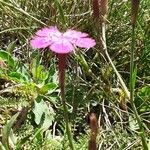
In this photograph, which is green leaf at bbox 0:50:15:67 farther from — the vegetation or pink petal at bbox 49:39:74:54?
pink petal at bbox 49:39:74:54

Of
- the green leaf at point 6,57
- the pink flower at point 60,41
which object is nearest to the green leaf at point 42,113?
the green leaf at point 6,57

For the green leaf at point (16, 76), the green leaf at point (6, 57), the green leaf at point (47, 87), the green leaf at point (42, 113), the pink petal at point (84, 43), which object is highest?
the green leaf at point (6, 57)

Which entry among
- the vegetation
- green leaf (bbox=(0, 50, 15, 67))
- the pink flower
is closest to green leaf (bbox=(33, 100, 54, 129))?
the vegetation

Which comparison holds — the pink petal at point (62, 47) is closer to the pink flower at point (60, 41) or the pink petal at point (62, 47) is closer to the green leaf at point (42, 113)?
the pink flower at point (60, 41)

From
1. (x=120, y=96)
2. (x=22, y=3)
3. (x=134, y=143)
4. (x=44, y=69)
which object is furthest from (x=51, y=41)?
(x=22, y=3)

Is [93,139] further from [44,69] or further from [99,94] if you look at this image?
[44,69]
